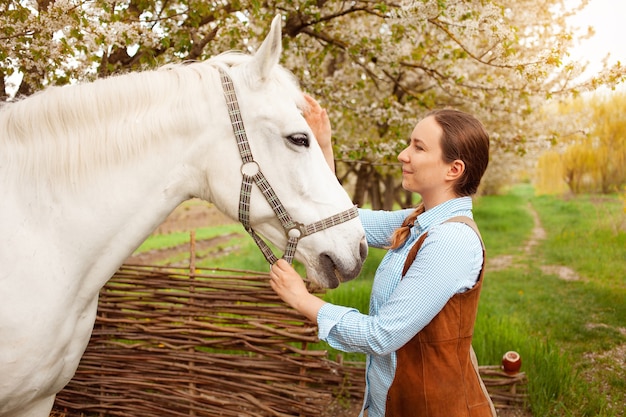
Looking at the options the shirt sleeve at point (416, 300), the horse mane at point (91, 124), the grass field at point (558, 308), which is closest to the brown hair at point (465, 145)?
the shirt sleeve at point (416, 300)

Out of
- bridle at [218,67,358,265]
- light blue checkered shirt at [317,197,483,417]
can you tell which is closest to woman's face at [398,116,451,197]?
light blue checkered shirt at [317,197,483,417]

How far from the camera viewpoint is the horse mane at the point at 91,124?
5.56 feet

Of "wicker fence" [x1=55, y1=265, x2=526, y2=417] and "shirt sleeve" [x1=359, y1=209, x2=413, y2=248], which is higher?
"shirt sleeve" [x1=359, y1=209, x2=413, y2=248]

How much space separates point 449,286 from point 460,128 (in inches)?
24.1

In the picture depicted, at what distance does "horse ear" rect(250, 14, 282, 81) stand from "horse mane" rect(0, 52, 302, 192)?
7 cm

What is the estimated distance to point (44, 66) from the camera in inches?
114

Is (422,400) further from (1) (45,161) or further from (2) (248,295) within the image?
(2) (248,295)

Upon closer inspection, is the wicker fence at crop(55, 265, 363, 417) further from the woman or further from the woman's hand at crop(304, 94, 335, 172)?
the woman

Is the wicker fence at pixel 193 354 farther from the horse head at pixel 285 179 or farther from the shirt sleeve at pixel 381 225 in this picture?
the horse head at pixel 285 179

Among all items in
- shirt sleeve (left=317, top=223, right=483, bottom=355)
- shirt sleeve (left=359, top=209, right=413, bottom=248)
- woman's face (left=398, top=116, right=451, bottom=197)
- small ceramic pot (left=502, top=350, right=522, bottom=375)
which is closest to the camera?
shirt sleeve (left=317, top=223, right=483, bottom=355)

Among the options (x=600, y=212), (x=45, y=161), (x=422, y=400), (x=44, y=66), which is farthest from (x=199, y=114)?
(x=600, y=212)

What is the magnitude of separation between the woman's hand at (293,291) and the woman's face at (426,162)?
0.57 metres

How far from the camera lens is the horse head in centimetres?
176

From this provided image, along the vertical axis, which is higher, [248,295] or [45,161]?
[45,161]
